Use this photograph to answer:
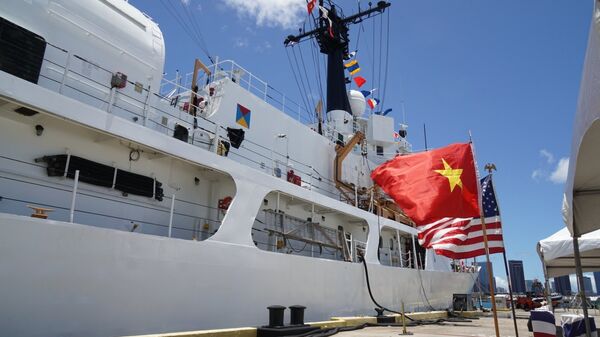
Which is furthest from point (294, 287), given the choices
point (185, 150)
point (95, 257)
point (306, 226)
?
point (95, 257)

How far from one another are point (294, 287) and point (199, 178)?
3.10 metres

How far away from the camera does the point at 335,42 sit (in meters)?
20.5

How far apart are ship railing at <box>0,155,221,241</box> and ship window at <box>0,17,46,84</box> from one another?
128 cm

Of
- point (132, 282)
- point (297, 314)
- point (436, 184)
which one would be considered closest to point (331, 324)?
point (297, 314)

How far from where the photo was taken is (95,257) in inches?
227

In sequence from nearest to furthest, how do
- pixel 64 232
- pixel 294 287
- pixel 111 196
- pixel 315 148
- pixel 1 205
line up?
pixel 64 232 < pixel 1 205 < pixel 111 196 < pixel 294 287 < pixel 315 148

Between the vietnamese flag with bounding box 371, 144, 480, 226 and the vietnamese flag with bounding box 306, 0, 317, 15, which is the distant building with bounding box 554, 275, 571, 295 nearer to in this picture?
the vietnamese flag with bounding box 371, 144, 480, 226

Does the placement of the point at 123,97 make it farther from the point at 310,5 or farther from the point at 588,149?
the point at 310,5

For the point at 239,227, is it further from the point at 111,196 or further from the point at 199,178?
the point at 111,196

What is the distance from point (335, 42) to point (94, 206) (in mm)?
16017

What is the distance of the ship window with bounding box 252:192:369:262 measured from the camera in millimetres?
9789

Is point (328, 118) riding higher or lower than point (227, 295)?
higher

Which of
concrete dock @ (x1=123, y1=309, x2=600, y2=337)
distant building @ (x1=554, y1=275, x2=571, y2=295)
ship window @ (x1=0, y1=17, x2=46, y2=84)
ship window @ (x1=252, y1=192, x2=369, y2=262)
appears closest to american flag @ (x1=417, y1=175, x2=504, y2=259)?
concrete dock @ (x1=123, y1=309, x2=600, y2=337)

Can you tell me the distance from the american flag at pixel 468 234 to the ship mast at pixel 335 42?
11379 millimetres
